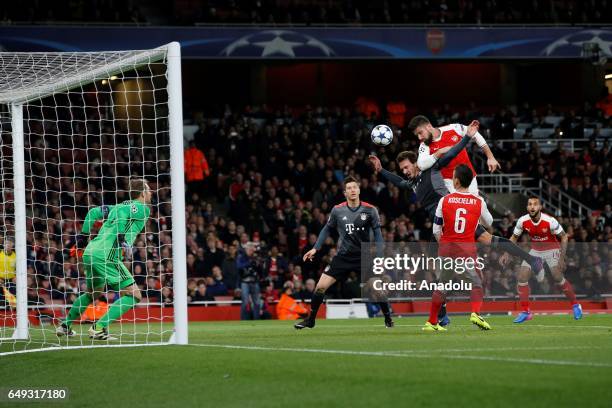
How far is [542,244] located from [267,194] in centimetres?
1158

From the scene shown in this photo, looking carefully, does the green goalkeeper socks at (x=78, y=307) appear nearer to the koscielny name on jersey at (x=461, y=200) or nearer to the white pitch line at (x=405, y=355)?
the white pitch line at (x=405, y=355)

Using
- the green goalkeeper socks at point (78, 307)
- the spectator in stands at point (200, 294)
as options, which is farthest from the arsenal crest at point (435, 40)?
the green goalkeeper socks at point (78, 307)

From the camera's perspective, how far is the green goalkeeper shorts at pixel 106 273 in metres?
13.0

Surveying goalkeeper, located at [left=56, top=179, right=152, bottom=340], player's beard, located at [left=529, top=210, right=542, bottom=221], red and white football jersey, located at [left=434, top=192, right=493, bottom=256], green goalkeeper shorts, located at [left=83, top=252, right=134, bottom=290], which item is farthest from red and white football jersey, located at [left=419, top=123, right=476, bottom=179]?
green goalkeeper shorts, located at [left=83, top=252, right=134, bottom=290]

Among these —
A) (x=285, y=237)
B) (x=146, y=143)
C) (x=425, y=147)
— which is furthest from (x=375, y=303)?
(x=425, y=147)

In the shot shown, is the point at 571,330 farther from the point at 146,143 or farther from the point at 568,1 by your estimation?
the point at 568,1

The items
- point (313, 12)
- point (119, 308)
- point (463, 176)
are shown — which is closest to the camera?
point (463, 176)

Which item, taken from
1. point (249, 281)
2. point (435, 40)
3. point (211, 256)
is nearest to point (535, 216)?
point (249, 281)

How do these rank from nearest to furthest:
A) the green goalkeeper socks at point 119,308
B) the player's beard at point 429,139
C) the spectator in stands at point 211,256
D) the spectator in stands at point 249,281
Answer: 1. the green goalkeeper socks at point 119,308
2. the player's beard at point 429,139
3. the spectator in stands at point 249,281
4. the spectator in stands at point 211,256

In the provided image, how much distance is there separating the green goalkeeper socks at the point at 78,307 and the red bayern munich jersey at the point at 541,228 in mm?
7485

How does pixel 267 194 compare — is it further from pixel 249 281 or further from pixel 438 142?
pixel 438 142

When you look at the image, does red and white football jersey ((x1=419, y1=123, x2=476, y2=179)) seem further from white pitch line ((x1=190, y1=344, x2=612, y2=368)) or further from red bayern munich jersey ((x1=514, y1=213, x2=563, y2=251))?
white pitch line ((x1=190, y1=344, x2=612, y2=368))

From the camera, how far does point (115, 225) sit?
1314 centimetres

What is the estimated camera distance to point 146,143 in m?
30.3
